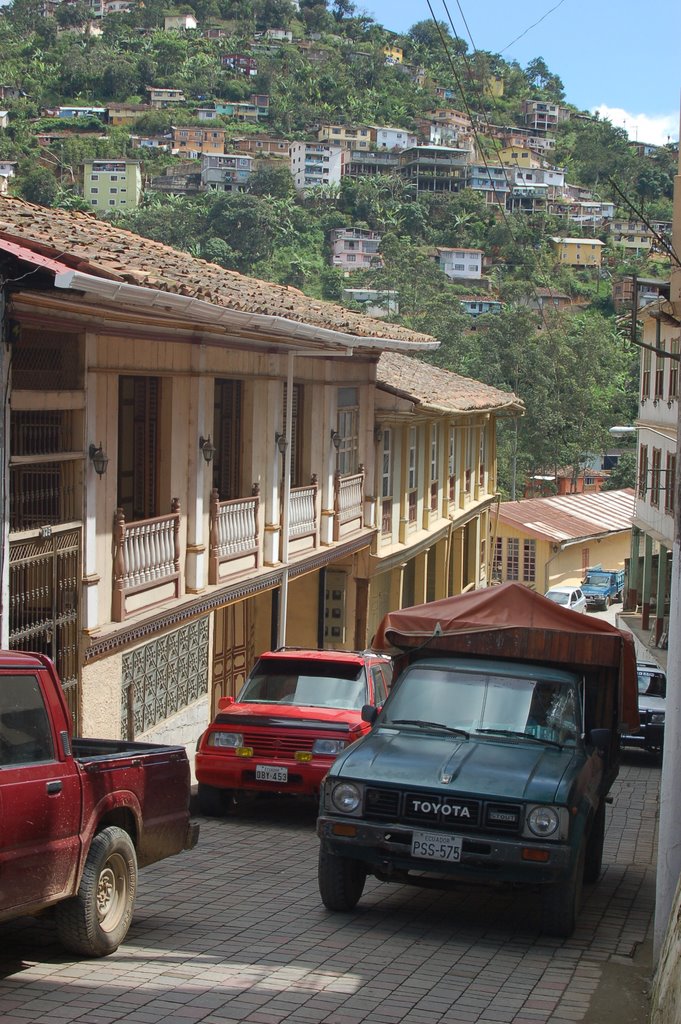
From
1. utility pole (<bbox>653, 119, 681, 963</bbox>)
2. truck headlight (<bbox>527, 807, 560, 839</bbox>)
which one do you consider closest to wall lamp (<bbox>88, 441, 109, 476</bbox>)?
truck headlight (<bbox>527, 807, 560, 839</bbox>)

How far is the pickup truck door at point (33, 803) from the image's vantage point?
6.00m

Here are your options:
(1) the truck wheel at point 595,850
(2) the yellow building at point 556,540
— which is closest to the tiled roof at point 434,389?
(1) the truck wheel at point 595,850

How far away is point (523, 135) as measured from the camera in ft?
654

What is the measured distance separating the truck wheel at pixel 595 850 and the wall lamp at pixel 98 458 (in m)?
5.66

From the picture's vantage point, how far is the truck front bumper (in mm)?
7637

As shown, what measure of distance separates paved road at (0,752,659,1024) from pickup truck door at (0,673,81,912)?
52 cm

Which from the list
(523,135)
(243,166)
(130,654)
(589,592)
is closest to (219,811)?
(130,654)

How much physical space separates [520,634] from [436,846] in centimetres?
260

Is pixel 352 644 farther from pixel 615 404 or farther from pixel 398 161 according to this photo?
pixel 398 161

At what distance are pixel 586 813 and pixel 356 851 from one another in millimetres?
1566

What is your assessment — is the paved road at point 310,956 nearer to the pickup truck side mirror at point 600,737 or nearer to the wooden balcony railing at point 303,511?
the pickup truck side mirror at point 600,737

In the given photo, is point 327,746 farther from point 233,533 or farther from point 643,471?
point 643,471

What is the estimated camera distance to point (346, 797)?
7.99m

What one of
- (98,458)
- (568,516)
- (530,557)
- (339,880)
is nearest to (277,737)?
(98,458)
